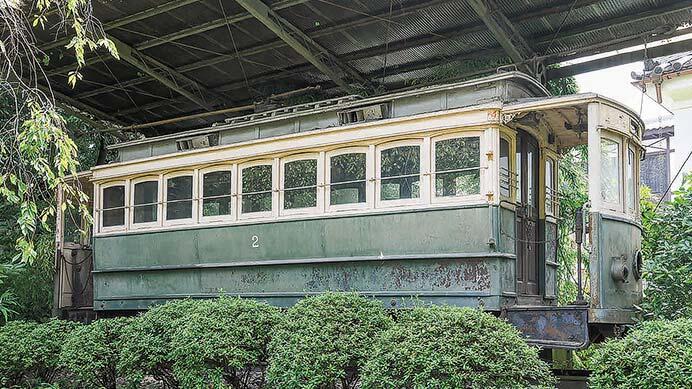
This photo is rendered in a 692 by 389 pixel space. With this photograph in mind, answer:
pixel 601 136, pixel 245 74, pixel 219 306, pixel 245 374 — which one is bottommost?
pixel 245 374

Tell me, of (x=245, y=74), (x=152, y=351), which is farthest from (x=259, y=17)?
(x=152, y=351)

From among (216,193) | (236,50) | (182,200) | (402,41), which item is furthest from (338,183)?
(236,50)

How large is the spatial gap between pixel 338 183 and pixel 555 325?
281 cm

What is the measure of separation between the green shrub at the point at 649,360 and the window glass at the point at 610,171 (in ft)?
6.35

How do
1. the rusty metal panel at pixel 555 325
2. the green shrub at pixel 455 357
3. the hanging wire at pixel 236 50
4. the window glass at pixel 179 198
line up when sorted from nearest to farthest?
the green shrub at pixel 455 357 < the rusty metal panel at pixel 555 325 < the window glass at pixel 179 198 < the hanging wire at pixel 236 50

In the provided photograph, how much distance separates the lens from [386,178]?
7.90 metres

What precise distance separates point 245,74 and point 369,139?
20.4 ft

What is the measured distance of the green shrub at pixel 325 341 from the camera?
21.2 ft

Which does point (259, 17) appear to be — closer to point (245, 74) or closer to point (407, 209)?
point (245, 74)

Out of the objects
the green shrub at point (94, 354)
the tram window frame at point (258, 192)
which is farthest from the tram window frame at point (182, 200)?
the green shrub at point (94, 354)

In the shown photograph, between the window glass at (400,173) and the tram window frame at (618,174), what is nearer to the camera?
the tram window frame at (618,174)

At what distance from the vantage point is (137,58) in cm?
1291

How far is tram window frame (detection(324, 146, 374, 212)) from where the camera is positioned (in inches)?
316

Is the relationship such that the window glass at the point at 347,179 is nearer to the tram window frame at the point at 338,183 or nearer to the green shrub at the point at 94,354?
the tram window frame at the point at 338,183
